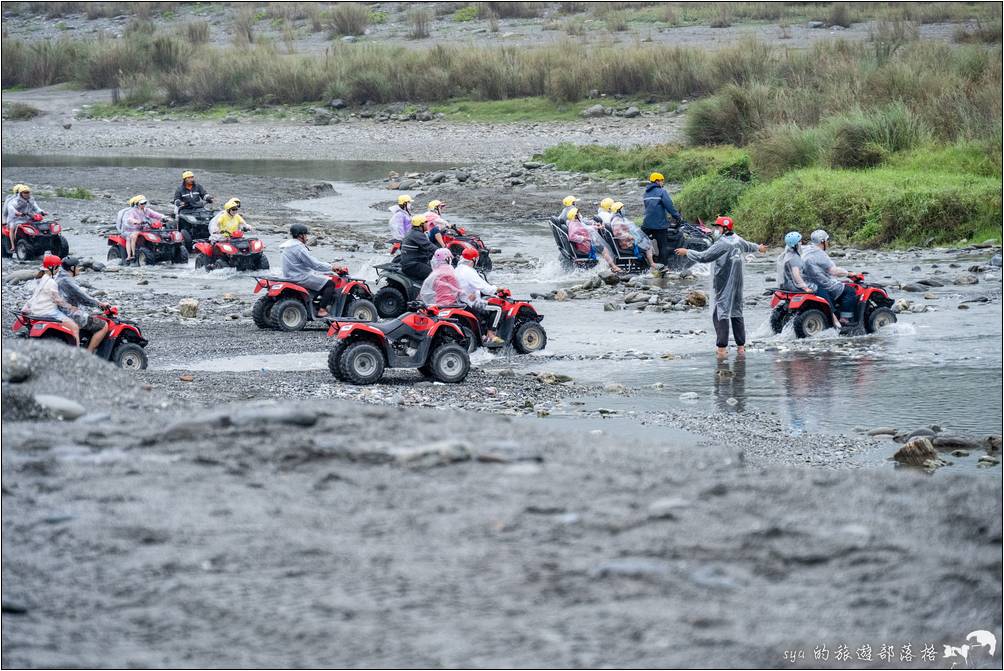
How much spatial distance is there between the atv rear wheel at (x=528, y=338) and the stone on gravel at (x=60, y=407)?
23.2 ft

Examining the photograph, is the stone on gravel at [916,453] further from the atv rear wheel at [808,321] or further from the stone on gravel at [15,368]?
the stone on gravel at [15,368]

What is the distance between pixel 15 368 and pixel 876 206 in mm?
18736

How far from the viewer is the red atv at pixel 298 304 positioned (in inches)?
683

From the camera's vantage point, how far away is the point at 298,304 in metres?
17.5

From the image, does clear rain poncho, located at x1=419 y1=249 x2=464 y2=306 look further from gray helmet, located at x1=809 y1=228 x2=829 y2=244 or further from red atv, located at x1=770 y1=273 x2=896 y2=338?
gray helmet, located at x1=809 y1=228 x2=829 y2=244

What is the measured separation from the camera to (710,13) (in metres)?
59.2

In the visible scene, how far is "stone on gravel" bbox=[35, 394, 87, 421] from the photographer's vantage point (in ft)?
29.0

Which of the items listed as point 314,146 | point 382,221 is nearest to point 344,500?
point 382,221

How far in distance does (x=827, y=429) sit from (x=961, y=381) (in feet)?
8.86

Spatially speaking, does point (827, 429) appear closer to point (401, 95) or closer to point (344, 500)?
point (344, 500)

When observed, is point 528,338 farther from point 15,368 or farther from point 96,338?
point 15,368

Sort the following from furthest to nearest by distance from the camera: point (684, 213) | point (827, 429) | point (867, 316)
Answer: point (684, 213) → point (867, 316) → point (827, 429)

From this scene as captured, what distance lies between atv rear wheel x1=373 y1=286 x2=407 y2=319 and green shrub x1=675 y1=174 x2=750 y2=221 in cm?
1116

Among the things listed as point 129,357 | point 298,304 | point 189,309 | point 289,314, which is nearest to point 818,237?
point 298,304
